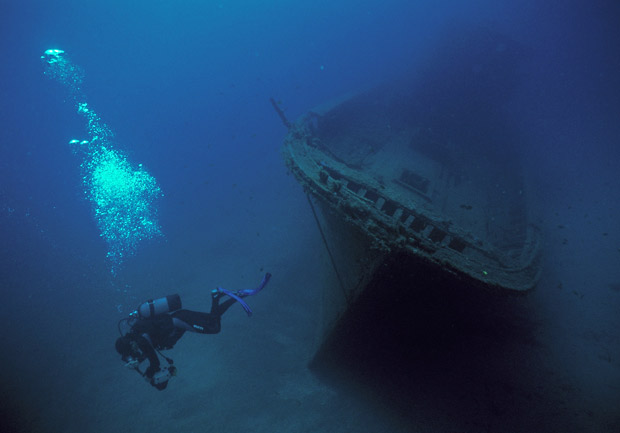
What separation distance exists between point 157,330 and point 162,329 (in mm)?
71

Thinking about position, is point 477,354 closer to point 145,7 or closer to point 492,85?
point 492,85

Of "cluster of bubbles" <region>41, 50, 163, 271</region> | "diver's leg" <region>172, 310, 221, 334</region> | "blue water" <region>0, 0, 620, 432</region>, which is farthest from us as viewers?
"cluster of bubbles" <region>41, 50, 163, 271</region>

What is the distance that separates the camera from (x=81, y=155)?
63094 millimetres

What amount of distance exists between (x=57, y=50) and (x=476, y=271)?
4693 inches

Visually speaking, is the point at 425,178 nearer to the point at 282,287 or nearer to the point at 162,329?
the point at 282,287

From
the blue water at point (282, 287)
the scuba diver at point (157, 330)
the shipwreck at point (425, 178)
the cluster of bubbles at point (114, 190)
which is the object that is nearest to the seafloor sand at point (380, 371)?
the blue water at point (282, 287)

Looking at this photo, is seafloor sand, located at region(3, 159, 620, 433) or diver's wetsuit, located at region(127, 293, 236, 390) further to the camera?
diver's wetsuit, located at region(127, 293, 236, 390)

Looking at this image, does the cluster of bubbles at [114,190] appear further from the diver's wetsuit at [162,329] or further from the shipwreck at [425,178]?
the shipwreck at [425,178]

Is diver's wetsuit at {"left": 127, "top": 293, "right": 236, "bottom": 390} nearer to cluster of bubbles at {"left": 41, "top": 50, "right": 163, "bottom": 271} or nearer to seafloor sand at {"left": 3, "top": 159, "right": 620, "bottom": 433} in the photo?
seafloor sand at {"left": 3, "top": 159, "right": 620, "bottom": 433}

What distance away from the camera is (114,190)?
4281cm

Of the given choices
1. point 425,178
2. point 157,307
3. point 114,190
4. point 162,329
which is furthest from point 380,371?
point 114,190

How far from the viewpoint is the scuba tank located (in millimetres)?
4832

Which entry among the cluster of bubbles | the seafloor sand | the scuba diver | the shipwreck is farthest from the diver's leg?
the cluster of bubbles

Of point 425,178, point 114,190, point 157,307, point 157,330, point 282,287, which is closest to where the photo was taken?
point 157,330
